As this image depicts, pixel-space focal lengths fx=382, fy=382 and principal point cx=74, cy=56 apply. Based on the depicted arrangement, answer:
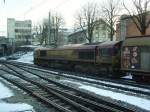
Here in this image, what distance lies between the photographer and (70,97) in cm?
1784

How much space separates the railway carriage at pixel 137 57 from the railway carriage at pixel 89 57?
2.63 m

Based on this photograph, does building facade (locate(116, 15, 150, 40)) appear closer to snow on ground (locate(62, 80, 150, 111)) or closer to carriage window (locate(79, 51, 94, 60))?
carriage window (locate(79, 51, 94, 60))

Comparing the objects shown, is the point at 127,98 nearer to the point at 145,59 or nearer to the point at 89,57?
the point at 145,59

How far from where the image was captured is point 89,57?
3416 cm

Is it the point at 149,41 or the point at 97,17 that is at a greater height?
the point at 97,17

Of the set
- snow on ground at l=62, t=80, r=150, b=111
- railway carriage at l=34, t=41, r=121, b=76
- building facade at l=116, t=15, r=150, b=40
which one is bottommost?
snow on ground at l=62, t=80, r=150, b=111

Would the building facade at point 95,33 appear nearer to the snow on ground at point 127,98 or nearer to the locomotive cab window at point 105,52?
the locomotive cab window at point 105,52

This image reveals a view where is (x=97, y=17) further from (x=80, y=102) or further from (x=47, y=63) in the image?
(x=80, y=102)

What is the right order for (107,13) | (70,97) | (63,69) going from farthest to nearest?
(107,13)
(63,69)
(70,97)

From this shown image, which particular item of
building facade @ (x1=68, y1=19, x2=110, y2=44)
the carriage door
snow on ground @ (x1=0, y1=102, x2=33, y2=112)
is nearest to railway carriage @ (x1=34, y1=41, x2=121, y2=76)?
the carriage door

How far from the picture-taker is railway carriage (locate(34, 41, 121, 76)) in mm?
30156

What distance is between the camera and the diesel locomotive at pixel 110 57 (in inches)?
995

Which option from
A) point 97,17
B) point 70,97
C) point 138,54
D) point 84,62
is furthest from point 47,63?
point 97,17

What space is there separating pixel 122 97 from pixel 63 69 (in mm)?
23641
